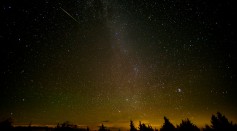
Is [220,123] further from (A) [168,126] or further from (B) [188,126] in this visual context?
(A) [168,126]

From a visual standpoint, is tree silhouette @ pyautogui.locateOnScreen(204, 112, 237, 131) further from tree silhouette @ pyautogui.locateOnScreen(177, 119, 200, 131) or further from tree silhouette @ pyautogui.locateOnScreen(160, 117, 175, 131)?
tree silhouette @ pyautogui.locateOnScreen(160, 117, 175, 131)

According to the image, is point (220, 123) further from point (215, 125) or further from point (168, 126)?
point (168, 126)

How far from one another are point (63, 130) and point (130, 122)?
27.5 meters

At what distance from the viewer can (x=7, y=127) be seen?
27.8 metres

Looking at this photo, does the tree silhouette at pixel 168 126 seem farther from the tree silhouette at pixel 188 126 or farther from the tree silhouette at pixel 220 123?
the tree silhouette at pixel 220 123

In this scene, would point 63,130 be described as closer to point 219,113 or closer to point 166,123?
point 166,123

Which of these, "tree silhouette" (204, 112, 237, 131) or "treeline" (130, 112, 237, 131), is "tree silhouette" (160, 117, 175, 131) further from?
"tree silhouette" (204, 112, 237, 131)

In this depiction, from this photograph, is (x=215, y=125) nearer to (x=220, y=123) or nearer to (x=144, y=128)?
(x=220, y=123)

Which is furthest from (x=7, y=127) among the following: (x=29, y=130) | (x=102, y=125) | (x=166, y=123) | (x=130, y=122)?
(x=130, y=122)

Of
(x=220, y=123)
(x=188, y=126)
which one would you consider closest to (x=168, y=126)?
(x=188, y=126)

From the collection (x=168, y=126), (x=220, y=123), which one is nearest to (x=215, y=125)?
(x=220, y=123)

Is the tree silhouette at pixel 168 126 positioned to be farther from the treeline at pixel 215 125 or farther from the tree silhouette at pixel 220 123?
the tree silhouette at pixel 220 123

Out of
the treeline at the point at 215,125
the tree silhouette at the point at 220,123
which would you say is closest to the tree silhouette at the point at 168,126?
the treeline at the point at 215,125

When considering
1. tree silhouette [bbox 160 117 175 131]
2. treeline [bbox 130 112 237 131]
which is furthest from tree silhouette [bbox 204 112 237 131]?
tree silhouette [bbox 160 117 175 131]
